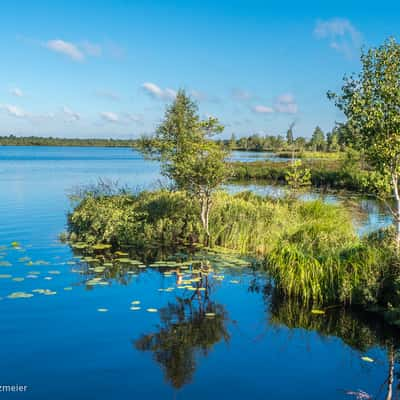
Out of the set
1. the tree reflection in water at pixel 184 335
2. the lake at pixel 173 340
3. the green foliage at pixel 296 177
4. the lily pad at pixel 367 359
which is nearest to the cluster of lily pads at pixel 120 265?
the lake at pixel 173 340

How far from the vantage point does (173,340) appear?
8375mm

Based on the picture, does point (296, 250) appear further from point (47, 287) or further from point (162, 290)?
point (47, 287)

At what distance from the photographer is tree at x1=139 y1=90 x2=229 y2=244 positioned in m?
15.9

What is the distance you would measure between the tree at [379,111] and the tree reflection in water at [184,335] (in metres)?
5.17

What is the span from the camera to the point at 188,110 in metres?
20.1

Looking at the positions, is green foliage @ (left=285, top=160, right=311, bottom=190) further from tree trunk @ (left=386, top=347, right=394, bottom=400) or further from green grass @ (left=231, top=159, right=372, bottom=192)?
tree trunk @ (left=386, top=347, right=394, bottom=400)

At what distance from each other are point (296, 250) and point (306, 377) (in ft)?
13.8

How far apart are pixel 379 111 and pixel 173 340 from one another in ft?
23.7

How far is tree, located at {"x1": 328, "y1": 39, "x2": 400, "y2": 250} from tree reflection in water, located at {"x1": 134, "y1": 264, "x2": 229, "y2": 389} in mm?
5167

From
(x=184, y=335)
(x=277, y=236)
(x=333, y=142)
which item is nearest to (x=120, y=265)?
(x=277, y=236)

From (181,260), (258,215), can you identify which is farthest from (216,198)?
(181,260)

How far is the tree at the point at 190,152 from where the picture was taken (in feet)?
52.3

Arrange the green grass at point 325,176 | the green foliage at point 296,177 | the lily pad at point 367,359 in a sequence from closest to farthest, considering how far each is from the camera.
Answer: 1. the lily pad at point 367,359
2. the green foliage at point 296,177
3. the green grass at point 325,176

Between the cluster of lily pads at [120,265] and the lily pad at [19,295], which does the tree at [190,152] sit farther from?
the lily pad at [19,295]
